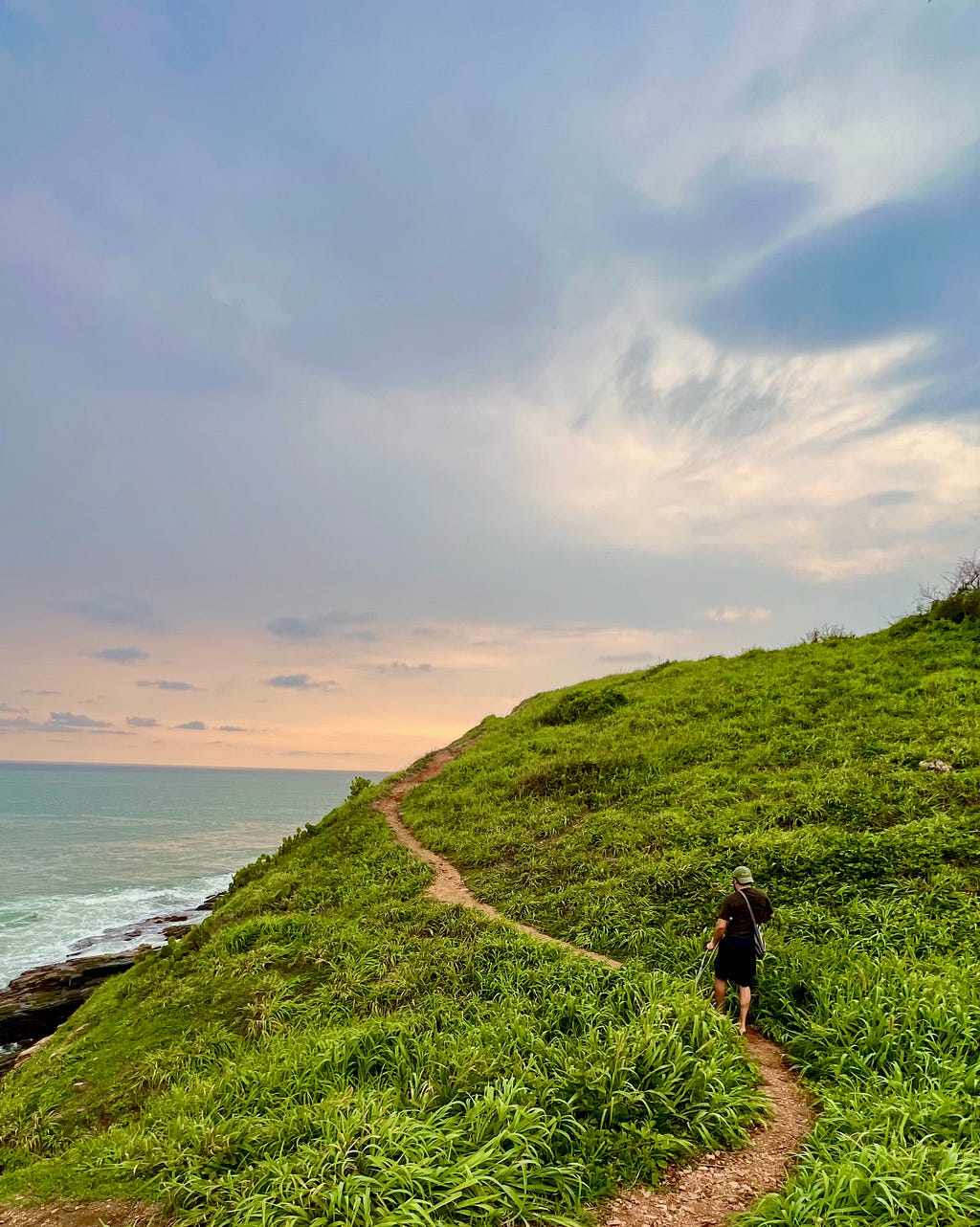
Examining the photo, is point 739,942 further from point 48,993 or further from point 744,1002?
point 48,993

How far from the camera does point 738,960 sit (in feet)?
30.7

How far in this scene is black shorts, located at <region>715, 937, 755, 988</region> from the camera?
30.6 feet

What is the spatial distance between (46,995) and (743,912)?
888 inches

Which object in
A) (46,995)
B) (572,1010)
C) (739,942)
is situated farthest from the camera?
(46,995)

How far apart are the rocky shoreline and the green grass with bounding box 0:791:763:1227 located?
20.4 ft

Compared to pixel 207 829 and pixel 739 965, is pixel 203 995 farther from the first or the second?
pixel 207 829

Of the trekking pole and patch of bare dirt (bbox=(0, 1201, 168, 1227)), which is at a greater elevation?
the trekking pole

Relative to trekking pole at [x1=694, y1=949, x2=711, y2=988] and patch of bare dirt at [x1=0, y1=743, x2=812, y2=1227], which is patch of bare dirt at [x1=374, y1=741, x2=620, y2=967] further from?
patch of bare dirt at [x1=0, y1=743, x2=812, y2=1227]

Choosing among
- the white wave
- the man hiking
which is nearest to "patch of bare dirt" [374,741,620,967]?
the man hiking

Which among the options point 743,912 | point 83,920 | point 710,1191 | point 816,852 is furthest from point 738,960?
point 83,920

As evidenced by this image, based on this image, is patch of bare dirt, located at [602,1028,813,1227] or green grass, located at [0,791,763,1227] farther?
green grass, located at [0,791,763,1227]

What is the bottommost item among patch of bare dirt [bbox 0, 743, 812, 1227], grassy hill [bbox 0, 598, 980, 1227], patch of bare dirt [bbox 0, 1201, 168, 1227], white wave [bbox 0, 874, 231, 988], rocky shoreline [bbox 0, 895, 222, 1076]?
white wave [bbox 0, 874, 231, 988]

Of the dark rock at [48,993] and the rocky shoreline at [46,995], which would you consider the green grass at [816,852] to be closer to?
the rocky shoreline at [46,995]

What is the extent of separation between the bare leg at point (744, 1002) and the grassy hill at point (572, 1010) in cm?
39
